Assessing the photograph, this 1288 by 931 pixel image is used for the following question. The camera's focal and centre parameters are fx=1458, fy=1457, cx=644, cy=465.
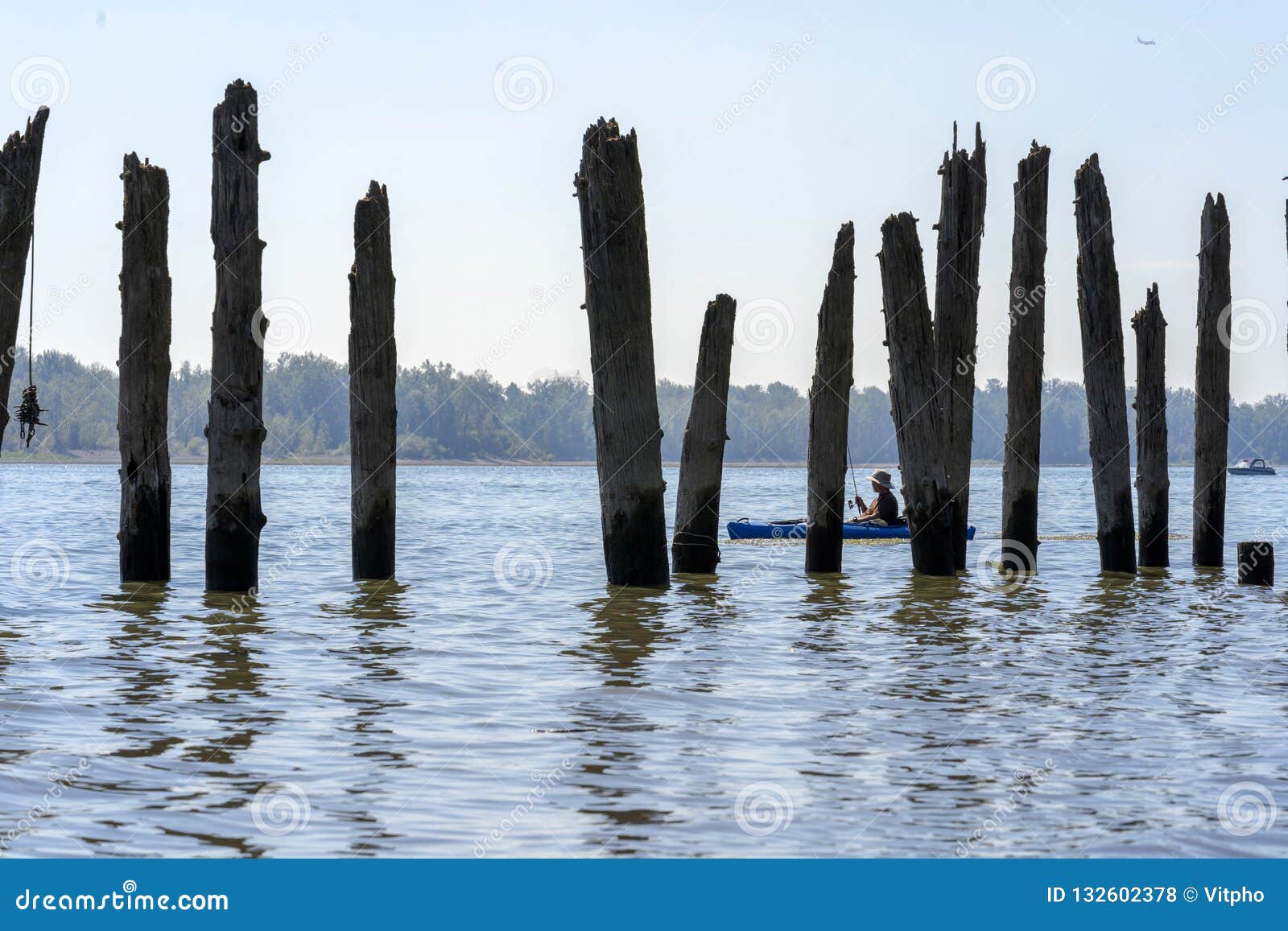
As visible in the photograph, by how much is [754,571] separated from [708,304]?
4021 millimetres

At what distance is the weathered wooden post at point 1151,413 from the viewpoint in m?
16.5

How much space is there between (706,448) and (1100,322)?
A: 4.49m

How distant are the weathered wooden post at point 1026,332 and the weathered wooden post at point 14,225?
34.1 ft

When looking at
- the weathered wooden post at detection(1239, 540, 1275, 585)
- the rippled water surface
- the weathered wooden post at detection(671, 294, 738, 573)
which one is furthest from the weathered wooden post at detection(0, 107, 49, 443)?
the weathered wooden post at detection(1239, 540, 1275, 585)

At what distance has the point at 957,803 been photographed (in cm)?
608

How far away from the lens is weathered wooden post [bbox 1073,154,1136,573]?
1563cm

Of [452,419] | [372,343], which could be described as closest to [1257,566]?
[372,343]

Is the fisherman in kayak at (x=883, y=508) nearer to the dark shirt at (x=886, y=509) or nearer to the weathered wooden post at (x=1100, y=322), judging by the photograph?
the dark shirt at (x=886, y=509)

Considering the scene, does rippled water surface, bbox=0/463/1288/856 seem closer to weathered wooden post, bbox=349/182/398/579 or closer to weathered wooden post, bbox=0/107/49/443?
weathered wooden post, bbox=349/182/398/579

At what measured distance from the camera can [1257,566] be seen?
54.2 feet

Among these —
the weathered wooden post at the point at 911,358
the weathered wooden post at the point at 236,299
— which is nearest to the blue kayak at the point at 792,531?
the weathered wooden post at the point at 911,358

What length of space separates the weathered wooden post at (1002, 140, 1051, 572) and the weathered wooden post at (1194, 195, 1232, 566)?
185 centimetres
